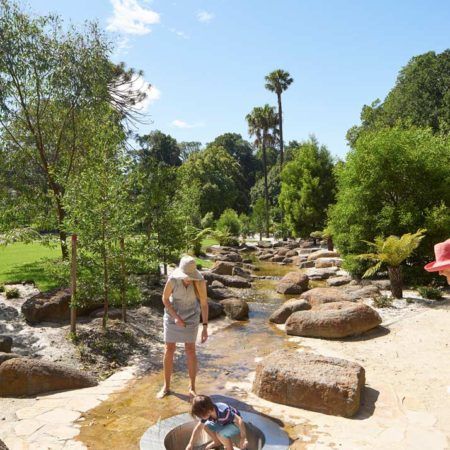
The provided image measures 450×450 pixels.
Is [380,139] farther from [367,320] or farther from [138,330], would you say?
[138,330]

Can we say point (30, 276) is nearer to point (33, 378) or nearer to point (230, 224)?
point (33, 378)

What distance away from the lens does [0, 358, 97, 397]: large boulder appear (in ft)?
20.7

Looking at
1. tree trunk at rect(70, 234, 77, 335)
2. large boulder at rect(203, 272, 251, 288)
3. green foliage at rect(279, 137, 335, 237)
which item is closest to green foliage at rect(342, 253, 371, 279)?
large boulder at rect(203, 272, 251, 288)

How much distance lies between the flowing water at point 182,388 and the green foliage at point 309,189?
18.7 m

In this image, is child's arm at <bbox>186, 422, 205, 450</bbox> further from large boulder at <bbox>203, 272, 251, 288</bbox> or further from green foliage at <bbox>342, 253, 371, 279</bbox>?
large boulder at <bbox>203, 272, 251, 288</bbox>

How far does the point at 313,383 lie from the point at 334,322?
3707 mm

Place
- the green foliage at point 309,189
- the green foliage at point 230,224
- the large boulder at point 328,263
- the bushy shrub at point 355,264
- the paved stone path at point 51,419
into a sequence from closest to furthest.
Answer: the paved stone path at point 51,419
the bushy shrub at point 355,264
the large boulder at point 328,263
the green foliage at point 309,189
the green foliage at point 230,224

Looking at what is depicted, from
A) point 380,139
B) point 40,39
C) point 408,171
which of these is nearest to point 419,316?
point 408,171

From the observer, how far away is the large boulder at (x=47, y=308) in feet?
31.0

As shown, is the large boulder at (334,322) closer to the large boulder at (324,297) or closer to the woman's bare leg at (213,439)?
the large boulder at (324,297)

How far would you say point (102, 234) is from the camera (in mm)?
8477

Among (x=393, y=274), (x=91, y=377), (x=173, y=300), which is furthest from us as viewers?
(x=393, y=274)

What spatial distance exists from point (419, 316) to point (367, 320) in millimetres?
1940

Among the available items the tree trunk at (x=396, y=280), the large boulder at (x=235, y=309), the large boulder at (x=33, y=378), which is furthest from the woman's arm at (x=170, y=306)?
the tree trunk at (x=396, y=280)
